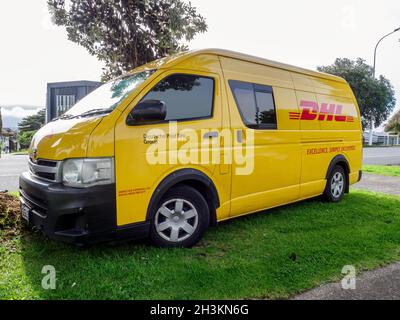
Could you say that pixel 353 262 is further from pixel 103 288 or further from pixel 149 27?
pixel 149 27

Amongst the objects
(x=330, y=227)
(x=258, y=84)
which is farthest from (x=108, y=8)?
(x=330, y=227)

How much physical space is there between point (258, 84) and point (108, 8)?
132 inches

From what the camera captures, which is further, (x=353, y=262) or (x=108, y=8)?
(x=108, y=8)

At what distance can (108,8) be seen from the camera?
20.3 feet

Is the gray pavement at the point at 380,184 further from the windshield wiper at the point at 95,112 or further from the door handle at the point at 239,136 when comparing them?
the windshield wiper at the point at 95,112

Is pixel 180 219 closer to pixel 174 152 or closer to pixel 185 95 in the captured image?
pixel 174 152

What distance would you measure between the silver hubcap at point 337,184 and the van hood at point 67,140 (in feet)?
15.4

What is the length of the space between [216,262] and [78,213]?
152 cm

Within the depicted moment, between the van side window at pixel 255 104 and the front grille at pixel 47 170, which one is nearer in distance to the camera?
the front grille at pixel 47 170

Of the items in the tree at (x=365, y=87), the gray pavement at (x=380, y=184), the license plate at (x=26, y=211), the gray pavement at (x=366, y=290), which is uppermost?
the tree at (x=365, y=87)

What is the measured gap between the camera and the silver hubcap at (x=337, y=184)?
636 centimetres

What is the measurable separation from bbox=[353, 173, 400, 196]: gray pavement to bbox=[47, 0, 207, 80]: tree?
18.3 ft

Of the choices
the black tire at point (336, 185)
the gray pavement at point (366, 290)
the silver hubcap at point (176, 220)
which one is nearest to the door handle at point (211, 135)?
the silver hubcap at point (176, 220)
